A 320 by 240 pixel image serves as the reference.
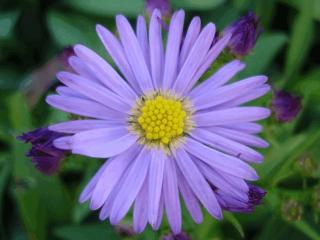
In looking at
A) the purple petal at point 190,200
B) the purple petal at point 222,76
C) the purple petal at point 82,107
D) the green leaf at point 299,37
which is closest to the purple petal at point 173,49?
the purple petal at point 222,76

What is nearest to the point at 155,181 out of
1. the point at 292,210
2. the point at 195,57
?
the point at 195,57

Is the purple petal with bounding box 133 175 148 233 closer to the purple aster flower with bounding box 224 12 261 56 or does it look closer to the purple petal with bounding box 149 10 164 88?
the purple petal with bounding box 149 10 164 88

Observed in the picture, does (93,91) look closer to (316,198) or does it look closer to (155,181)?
(155,181)

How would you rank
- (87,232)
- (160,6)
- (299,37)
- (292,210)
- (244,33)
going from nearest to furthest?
(244,33) < (292,210) < (160,6) < (87,232) < (299,37)

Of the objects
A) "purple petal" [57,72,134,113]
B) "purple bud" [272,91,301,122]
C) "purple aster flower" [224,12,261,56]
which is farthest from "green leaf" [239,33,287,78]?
"purple petal" [57,72,134,113]

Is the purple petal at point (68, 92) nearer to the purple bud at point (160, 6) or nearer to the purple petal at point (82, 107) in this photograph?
the purple petal at point (82, 107)

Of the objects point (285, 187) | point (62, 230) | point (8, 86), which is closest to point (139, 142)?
point (62, 230)

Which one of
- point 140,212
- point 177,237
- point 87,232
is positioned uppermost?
point 140,212
